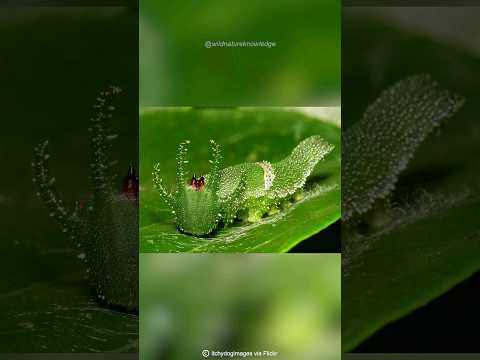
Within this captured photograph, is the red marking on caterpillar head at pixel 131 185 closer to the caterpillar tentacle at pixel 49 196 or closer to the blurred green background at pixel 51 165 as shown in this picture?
the blurred green background at pixel 51 165

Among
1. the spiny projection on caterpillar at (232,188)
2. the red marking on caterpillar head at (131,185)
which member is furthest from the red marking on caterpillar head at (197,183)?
the red marking on caterpillar head at (131,185)

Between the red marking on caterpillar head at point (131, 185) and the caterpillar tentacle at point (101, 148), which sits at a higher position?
the caterpillar tentacle at point (101, 148)

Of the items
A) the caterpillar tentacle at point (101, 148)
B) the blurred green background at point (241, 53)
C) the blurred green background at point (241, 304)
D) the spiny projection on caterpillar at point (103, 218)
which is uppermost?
the blurred green background at point (241, 53)

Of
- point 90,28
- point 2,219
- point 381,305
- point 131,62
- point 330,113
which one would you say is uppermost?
point 90,28

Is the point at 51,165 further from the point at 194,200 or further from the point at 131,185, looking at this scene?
the point at 194,200

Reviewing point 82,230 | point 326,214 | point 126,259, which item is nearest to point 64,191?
point 82,230

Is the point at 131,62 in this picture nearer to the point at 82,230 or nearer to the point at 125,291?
the point at 82,230

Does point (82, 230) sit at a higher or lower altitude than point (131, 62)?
lower

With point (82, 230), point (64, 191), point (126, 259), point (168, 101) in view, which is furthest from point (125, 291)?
point (168, 101)
